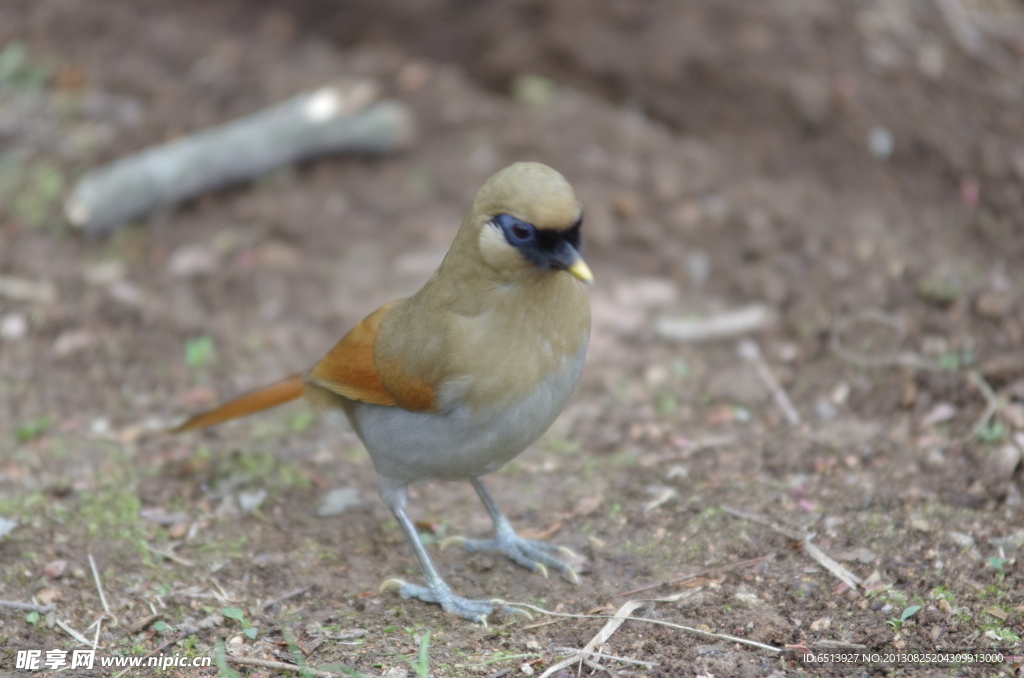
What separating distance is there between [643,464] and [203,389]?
2.34 m

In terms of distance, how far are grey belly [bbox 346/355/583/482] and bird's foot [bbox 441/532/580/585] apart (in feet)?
1.46

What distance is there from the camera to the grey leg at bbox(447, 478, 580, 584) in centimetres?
413

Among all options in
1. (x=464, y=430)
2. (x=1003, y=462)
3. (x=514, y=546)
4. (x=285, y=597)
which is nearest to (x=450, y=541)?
(x=514, y=546)

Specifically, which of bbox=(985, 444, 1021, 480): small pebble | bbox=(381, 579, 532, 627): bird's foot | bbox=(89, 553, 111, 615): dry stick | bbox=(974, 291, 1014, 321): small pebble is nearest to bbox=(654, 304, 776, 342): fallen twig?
bbox=(974, 291, 1014, 321): small pebble

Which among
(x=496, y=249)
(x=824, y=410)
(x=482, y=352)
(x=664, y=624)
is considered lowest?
(x=824, y=410)

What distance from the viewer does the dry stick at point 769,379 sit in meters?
5.08

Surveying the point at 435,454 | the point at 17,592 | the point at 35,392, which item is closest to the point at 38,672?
the point at 17,592

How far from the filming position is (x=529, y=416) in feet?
12.0

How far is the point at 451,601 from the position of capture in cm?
392

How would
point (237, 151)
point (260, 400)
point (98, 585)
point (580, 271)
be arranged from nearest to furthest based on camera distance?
point (580, 271) < point (98, 585) < point (260, 400) < point (237, 151)

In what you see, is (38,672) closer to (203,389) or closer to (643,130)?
(203,389)

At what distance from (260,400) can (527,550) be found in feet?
4.39

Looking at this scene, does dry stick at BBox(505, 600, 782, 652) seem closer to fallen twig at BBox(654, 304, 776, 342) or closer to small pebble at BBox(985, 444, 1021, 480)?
small pebble at BBox(985, 444, 1021, 480)

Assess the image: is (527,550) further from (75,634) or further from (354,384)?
(75,634)
